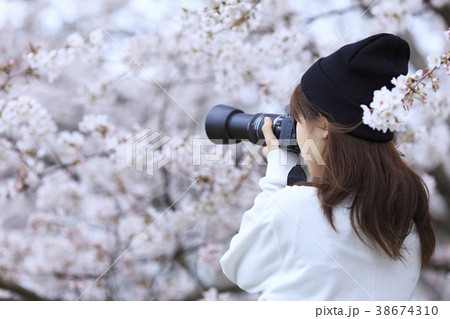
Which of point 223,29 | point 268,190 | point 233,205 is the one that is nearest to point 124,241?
point 233,205

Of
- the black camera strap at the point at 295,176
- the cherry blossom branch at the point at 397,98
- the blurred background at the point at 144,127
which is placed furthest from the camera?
the blurred background at the point at 144,127

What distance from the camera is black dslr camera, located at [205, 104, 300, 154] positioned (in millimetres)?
871

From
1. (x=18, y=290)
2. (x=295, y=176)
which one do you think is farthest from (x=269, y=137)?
(x=18, y=290)

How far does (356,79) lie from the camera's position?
0.76 m

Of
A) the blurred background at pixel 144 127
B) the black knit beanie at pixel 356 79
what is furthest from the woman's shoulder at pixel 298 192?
the blurred background at pixel 144 127

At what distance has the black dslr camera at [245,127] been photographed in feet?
2.86

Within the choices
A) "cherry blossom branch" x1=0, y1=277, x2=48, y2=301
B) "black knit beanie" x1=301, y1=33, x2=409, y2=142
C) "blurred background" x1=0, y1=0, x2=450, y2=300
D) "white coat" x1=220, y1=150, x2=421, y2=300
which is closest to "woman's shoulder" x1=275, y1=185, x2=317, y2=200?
"white coat" x1=220, y1=150, x2=421, y2=300

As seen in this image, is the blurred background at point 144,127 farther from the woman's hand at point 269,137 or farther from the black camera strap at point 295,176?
the black camera strap at point 295,176

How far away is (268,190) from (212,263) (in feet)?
3.17

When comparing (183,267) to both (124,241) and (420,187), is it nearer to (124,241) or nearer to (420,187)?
(124,241)

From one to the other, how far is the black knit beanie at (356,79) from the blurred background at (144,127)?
62 cm

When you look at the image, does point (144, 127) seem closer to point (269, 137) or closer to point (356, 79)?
point (269, 137)

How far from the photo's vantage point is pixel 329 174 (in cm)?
77

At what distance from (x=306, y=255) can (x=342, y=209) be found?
0.09 meters
